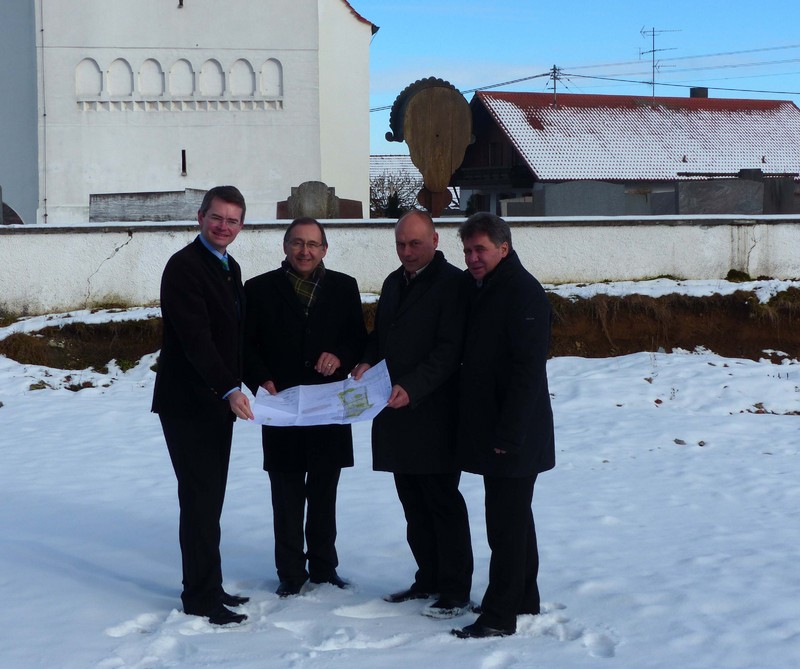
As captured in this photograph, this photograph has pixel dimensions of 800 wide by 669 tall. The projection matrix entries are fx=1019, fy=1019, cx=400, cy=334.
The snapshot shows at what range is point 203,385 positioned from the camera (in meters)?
4.60

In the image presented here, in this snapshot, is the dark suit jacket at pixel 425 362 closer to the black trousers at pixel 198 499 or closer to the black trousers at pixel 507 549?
the black trousers at pixel 507 549

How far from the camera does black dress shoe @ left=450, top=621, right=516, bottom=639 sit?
4.41 meters

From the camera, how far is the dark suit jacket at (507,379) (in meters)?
4.34

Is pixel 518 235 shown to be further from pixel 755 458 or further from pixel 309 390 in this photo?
pixel 309 390

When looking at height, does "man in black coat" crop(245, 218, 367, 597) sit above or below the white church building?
below

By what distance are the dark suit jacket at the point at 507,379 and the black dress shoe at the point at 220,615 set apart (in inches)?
48.8

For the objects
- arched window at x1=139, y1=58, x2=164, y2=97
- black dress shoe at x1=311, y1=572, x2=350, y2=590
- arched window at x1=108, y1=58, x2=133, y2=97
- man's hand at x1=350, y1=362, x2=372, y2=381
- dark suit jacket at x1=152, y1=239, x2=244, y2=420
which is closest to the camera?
dark suit jacket at x1=152, y1=239, x2=244, y2=420

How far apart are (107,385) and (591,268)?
23.0ft

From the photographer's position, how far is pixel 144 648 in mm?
4277

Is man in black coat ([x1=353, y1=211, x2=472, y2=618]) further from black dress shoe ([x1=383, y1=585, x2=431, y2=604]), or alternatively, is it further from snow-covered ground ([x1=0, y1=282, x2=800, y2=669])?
snow-covered ground ([x1=0, y1=282, x2=800, y2=669])

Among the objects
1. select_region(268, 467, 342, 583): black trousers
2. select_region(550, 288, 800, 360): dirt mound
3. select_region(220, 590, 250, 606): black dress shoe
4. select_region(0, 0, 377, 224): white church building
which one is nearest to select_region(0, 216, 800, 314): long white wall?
select_region(550, 288, 800, 360): dirt mound

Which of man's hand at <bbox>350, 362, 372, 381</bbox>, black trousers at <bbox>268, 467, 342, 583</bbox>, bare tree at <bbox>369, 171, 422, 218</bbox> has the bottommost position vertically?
black trousers at <bbox>268, 467, 342, 583</bbox>

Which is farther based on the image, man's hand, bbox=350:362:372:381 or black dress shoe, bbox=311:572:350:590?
black dress shoe, bbox=311:572:350:590

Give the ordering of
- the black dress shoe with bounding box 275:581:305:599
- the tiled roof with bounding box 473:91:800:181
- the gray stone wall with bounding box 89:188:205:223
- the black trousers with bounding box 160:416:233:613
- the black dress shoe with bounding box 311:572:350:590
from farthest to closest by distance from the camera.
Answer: the tiled roof with bounding box 473:91:800:181
the gray stone wall with bounding box 89:188:205:223
the black dress shoe with bounding box 311:572:350:590
the black dress shoe with bounding box 275:581:305:599
the black trousers with bounding box 160:416:233:613
